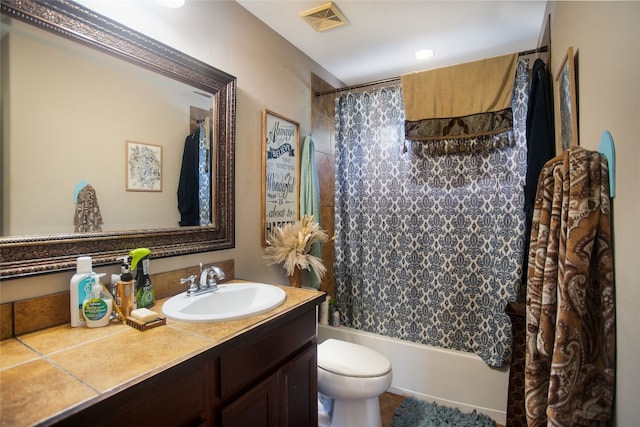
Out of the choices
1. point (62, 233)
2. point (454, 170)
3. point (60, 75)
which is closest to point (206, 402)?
point (62, 233)

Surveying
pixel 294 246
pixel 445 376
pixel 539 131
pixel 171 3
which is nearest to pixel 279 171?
pixel 294 246

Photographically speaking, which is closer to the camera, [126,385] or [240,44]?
[126,385]

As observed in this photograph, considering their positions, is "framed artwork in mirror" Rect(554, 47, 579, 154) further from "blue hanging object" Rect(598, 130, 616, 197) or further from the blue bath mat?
the blue bath mat

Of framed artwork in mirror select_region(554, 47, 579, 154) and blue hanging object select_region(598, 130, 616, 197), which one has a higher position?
framed artwork in mirror select_region(554, 47, 579, 154)

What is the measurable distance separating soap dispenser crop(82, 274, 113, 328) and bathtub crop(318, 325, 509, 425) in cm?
175

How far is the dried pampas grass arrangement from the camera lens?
1.83m

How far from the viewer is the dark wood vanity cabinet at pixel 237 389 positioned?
69 cm

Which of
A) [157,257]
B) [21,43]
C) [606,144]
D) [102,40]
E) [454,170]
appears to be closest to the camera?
[606,144]

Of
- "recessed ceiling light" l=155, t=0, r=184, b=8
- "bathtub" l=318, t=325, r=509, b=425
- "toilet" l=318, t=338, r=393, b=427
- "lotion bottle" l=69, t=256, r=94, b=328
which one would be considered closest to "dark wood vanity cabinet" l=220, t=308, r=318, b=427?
"toilet" l=318, t=338, r=393, b=427

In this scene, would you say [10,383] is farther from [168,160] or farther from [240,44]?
[240,44]

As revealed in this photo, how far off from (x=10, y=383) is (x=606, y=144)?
4.89ft

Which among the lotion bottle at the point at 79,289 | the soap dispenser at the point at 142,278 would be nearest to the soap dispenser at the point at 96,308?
the lotion bottle at the point at 79,289

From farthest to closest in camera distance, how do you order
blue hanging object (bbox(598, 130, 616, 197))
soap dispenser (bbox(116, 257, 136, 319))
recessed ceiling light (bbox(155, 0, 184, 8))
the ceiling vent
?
1. the ceiling vent
2. recessed ceiling light (bbox(155, 0, 184, 8))
3. soap dispenser (bbox(116, 257, 136, 319))
4. blue hanging object (bbox(598, 130, 616, 197))

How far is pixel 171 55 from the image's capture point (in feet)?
4.51
